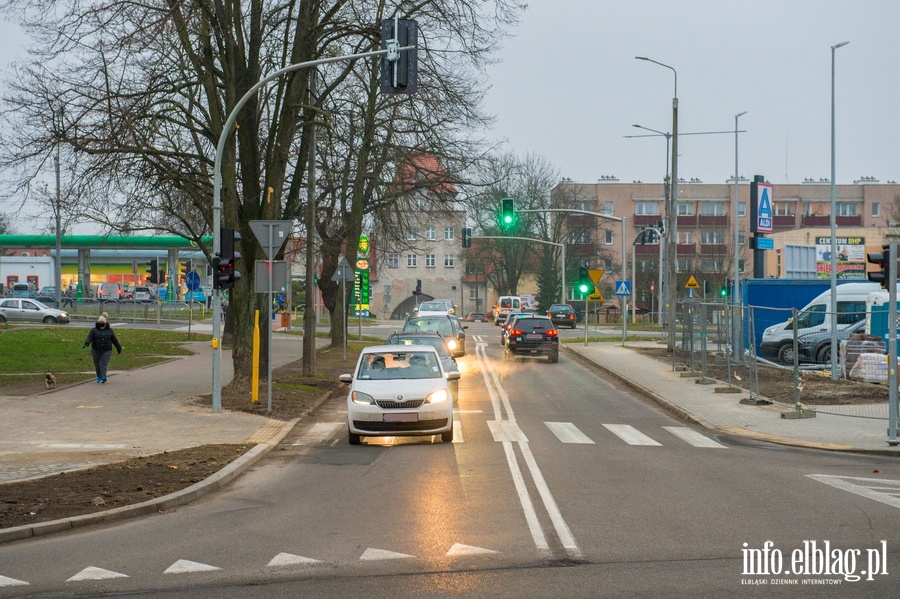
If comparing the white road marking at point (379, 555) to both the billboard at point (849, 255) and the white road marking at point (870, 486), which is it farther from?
the billboard at point (849, 255)

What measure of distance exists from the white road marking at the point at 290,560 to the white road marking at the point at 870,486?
19.1 ft

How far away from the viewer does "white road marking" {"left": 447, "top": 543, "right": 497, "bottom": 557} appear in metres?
7.71

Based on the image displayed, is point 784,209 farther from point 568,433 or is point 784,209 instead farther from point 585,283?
point 568,433

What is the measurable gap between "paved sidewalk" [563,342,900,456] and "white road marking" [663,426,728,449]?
58 centimetres

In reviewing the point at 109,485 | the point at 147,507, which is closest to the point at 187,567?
the point at 147,507

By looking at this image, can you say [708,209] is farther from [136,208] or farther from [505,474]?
[505,474]

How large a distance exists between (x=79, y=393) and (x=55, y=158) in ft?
16.6

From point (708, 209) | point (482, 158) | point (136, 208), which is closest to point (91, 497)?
point (136, 208)

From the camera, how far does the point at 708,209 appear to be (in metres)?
96.4

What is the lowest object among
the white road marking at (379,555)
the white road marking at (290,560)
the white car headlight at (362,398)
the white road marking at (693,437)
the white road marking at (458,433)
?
the white road marking at (693,437)

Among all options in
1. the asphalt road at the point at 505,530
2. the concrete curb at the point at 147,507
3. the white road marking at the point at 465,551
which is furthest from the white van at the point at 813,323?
the white road marking at the point at 465,551

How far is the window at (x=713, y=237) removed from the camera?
287 ft

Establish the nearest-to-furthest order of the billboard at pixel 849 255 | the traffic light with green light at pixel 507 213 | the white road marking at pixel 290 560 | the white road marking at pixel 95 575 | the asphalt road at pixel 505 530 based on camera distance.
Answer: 1. the asphalt road at pixel 505 530
2. the white road marking at pixel 95 575
3. the white road marking at pixel 290 560
4. the traffic light with green light at pixel 507 213
5. the billboard at pixel 849 255

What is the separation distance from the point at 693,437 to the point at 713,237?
7243 centimetres
